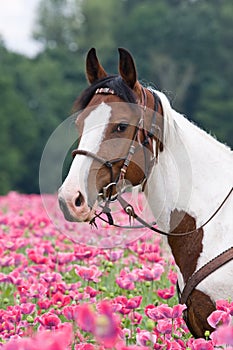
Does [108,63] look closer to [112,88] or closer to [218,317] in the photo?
[112,88]

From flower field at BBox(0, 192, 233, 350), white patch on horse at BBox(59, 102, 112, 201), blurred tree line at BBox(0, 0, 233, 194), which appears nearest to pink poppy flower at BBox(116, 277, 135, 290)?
flower field at BBox(0, 192, 233, 350)

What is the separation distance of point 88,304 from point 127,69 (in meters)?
1.56

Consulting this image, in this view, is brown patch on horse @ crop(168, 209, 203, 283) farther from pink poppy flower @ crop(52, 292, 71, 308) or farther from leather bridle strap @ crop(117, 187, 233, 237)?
pink poppy flower @ crop(52, 292, 71, 308)

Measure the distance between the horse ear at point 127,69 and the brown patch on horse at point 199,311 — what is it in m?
1.19

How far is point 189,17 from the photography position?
6262cm

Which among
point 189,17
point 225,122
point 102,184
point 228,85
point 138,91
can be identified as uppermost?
point 189,17

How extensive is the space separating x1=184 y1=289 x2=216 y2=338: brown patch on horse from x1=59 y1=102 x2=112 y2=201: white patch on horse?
831 mm

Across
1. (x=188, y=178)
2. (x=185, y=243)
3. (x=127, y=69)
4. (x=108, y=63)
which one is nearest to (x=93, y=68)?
(x=127, y=69)

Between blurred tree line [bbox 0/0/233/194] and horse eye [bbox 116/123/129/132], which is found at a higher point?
blurred tree line [bbox 0/0/233/194]

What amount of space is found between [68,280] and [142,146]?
107 inches

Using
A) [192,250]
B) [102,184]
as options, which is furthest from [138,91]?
[192,250]

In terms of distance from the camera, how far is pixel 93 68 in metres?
4.34

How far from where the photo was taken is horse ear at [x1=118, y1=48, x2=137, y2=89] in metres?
4.04

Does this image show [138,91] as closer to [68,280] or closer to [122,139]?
[122,139]
